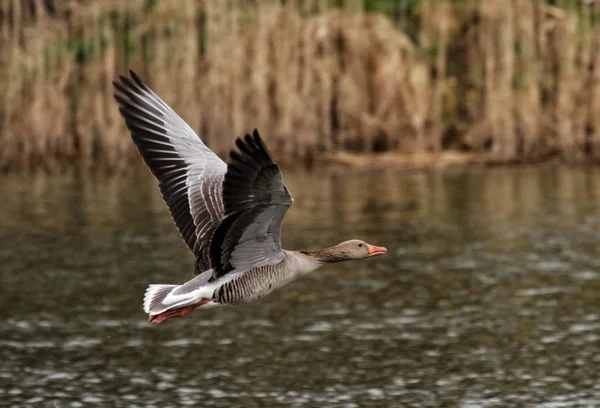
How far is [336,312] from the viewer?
19.8 meters

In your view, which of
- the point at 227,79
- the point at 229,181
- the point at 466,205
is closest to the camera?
the point at 229,181

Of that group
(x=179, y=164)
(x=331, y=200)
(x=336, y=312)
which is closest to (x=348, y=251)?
(x=179, y=164)

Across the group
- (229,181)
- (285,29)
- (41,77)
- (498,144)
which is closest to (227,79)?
(285,29)

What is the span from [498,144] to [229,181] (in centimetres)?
2616

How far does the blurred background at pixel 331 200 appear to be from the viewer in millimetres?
16219

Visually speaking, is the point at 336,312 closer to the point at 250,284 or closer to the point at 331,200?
the point at 250,284

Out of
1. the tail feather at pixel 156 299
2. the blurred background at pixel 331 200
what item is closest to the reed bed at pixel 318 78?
the blurred background at pixel 331 200

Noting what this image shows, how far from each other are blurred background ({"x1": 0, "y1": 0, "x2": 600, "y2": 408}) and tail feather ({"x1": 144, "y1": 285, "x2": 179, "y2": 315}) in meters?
3.32

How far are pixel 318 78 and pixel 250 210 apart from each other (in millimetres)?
25691

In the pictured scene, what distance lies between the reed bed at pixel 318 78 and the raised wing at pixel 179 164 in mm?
21841

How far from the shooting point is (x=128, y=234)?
88.2 feet

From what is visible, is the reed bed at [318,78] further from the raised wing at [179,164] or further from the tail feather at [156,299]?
the tail feather at [156,299]

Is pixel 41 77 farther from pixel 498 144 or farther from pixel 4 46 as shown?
pixel 498 144

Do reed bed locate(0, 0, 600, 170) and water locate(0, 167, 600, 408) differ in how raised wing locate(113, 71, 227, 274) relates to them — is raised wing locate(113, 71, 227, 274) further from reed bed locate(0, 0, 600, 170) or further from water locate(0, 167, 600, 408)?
reed bed locate(0, 0, 600, 170)
